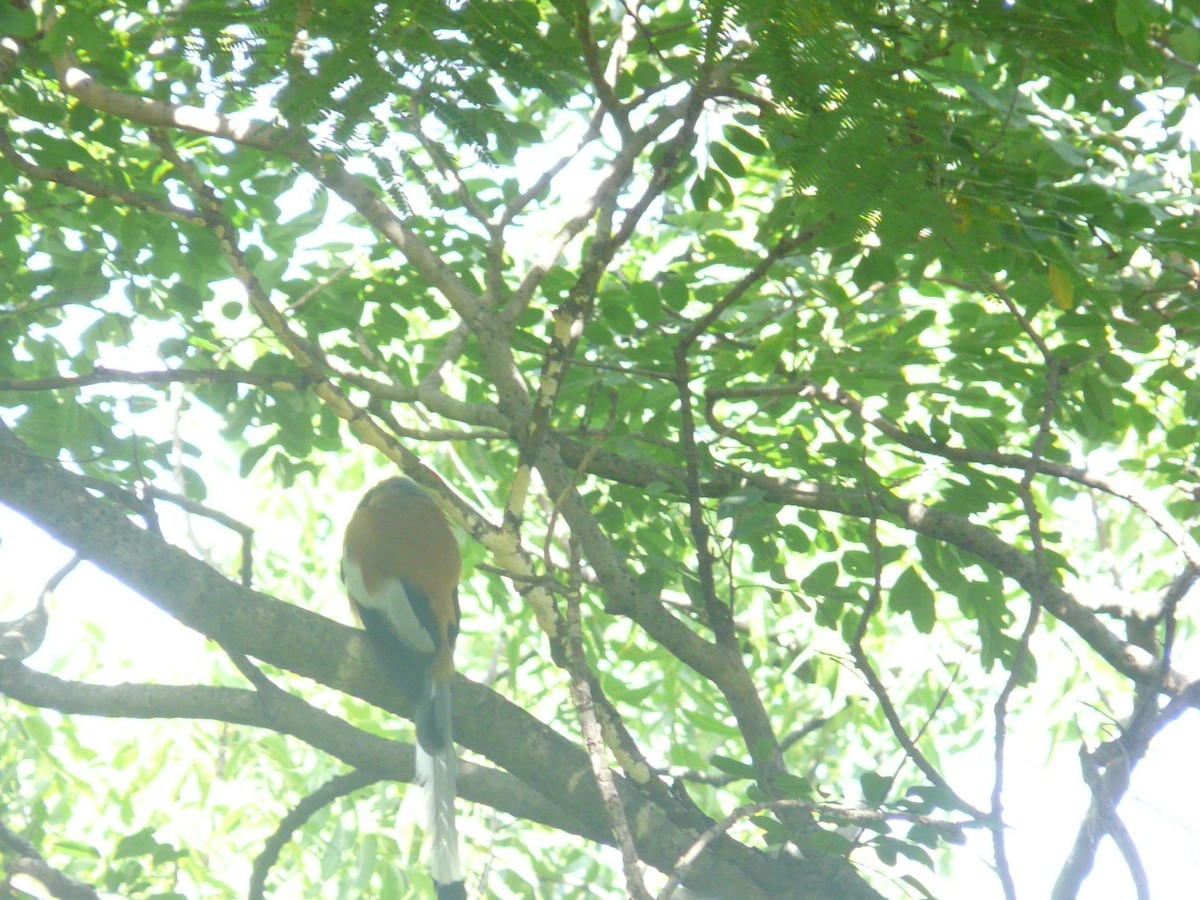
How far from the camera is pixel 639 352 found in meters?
4.04

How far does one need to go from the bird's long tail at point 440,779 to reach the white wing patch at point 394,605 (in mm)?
212

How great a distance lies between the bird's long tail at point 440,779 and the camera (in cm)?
361

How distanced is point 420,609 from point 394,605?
95 mm

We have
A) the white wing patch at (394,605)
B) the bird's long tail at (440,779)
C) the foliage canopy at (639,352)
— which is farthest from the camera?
the white wing patch at (394,605)

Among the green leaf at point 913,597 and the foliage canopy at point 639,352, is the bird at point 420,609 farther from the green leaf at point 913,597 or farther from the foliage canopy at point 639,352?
the green leaf at point 913,597

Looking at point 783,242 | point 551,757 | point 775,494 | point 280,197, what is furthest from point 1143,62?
point 280,197

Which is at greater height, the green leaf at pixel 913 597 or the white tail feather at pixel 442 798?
the green leaf at pixel 913 597

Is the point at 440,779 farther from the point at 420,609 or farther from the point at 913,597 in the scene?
the point at 913,597

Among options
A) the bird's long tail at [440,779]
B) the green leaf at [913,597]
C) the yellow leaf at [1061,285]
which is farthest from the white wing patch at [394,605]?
the yellow leaf at [1061,285]

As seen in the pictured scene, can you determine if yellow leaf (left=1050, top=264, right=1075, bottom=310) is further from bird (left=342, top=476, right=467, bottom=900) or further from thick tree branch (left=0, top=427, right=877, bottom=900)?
bird (left=342, top=476, right=467, bottom=900)

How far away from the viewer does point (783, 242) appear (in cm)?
309

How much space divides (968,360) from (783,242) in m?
1.12

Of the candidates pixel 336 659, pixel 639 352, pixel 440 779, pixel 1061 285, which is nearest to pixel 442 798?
pixel 440 779

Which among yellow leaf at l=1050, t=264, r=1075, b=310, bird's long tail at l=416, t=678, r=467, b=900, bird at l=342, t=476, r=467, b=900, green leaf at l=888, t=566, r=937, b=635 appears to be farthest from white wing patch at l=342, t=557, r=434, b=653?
yellow leaf at l=1050, t=264, r=1075, b=310
